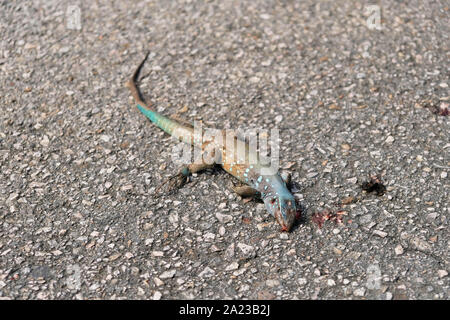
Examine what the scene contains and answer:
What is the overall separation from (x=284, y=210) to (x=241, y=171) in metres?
0.67

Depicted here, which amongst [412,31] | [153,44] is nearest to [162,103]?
[153,44]

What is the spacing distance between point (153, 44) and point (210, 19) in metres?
0.87

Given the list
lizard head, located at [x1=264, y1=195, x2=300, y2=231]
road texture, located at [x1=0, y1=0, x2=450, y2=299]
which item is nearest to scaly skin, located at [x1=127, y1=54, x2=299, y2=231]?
lizard head, located at [x1=264, y1=195, x2=300, y2=231]

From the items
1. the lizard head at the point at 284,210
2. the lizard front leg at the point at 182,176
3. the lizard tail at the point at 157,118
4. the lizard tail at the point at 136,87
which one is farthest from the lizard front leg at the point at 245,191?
the lizard tail at the point at 136,87

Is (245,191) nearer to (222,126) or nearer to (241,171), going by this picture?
(241,171)

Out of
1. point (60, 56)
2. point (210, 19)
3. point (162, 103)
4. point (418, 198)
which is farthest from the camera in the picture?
point (210, 19)

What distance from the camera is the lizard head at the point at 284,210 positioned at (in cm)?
443

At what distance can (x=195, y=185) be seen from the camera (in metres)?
4.98

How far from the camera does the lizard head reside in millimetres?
4434

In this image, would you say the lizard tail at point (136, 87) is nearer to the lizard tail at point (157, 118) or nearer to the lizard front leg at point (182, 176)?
the lizard tail at point (157, 118)

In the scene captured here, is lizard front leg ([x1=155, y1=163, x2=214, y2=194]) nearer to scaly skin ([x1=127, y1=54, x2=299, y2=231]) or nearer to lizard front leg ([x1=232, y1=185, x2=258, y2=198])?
scaly skin ([x1=127, y1=54, x2=299, y2=231])

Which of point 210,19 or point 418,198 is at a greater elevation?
point 210,19

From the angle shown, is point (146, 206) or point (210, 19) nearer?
point (146, 206)
